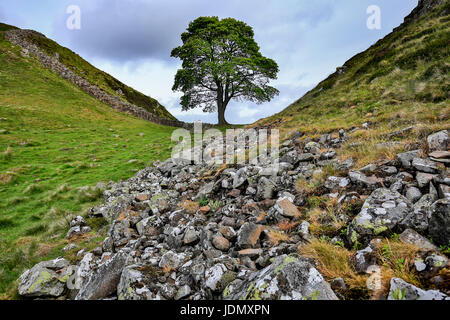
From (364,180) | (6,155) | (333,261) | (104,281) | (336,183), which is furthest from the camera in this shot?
(6,155)

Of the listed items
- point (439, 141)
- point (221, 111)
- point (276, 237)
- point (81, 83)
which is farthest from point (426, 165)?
point (81, 83)

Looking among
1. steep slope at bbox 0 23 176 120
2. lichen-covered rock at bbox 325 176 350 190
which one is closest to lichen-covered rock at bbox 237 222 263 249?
lichen-covered rock at bbox 325 176 350 190

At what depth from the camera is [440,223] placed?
296 centimetres

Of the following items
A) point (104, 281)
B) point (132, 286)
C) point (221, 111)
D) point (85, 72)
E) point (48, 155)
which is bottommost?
point (104, 281)

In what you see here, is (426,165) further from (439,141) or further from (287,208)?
(287,208)

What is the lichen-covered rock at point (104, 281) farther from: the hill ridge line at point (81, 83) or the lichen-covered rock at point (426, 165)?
the hill ridge line at point (81, 83)

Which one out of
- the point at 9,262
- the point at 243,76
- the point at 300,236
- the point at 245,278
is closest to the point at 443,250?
the point at 300,236

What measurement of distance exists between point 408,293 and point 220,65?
29079 mm

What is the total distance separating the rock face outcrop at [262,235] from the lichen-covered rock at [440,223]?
0.03 ft

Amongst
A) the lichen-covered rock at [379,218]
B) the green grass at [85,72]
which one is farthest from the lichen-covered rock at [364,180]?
the green grass at [85,72]

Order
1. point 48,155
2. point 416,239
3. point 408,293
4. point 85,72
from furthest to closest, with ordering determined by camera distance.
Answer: point 85,72 → point 48,155 → point 416,239 → point 408,293

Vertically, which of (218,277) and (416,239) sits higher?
(416,239)

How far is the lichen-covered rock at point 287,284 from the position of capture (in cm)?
276

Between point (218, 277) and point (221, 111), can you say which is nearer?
point (218, 277)
